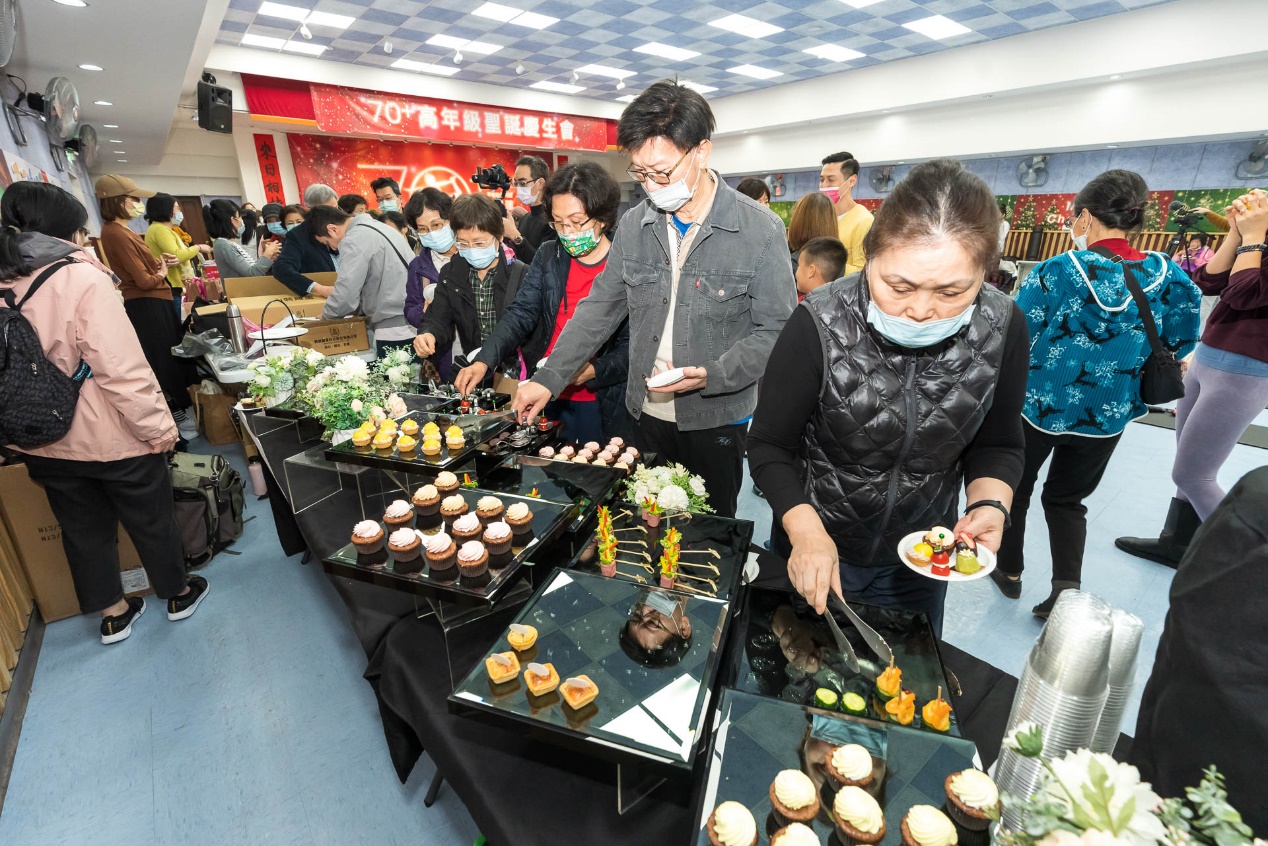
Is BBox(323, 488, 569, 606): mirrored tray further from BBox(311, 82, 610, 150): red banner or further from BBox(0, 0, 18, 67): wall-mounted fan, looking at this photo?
BBox(311, 82, 610, 150): red banner

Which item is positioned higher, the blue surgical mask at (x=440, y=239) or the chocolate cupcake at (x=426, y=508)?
the blue surgical mask at (x=440, y=239)

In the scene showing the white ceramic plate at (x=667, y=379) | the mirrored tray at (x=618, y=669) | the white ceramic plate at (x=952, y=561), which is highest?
the white ceramic plate at (x=667, y=379)

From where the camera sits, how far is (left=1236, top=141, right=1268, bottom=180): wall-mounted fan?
6.56 meters

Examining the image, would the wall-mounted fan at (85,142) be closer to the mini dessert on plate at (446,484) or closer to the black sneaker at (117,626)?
the black sneaker at (117,626)

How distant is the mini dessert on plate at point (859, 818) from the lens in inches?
31.1

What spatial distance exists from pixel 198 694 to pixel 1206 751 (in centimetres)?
290

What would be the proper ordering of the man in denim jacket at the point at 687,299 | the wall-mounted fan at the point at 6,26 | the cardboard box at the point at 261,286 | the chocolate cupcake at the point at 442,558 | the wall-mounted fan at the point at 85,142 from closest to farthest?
the chocolate cupcake at the point at 442,558 → the man in denim jacket at the point at 687,299 → the wall-mounted fan at the point at 6,26 → the cardboard box at the point at 261,286 → the wall-mounted fan at the point at 85,142

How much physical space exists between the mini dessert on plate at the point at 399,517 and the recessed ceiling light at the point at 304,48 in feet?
31.4

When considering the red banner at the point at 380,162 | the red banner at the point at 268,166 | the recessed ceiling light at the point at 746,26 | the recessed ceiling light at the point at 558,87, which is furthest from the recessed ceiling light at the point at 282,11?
the recessed ceiling light at the point at 746,26

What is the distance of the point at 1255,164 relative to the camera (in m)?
6.70

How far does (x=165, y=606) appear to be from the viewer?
2814mm

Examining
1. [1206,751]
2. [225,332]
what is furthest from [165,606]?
[1206,751]

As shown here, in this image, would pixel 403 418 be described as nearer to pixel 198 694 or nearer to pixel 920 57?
pixel 198 694

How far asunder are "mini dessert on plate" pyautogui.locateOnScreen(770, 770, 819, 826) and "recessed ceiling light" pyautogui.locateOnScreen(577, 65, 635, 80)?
11090 mm
